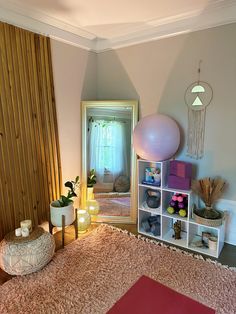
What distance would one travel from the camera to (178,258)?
213 centimetres

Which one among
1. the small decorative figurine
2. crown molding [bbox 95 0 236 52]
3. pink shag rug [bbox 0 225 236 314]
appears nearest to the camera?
pink shag rug [bbox 0 225 236 314]

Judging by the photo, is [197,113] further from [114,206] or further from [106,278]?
[106,278]

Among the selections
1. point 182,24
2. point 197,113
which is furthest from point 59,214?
point 182,24

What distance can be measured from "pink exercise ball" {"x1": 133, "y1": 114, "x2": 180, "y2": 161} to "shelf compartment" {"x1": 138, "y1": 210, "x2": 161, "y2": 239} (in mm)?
709

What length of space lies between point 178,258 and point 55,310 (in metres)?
1.12

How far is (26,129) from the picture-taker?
7.36ft

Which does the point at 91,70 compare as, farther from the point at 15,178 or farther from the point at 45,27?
the point at 15,178

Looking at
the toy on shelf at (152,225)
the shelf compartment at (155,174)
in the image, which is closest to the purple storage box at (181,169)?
the shelf compartment at (155,174)

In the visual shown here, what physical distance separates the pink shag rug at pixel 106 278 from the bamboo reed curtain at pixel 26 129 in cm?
58

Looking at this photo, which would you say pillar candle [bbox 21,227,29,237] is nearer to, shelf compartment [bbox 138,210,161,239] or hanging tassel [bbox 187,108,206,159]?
shelf compartment [bbox 138,210,161,239]

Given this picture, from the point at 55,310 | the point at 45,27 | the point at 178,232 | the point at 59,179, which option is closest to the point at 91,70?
the point at 45,27

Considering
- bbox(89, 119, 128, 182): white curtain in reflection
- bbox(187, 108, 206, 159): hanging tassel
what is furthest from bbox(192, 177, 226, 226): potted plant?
bbox(89, 119, 128, 182): white curtain in reflection

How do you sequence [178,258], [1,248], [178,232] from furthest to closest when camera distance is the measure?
[178,232] < [178,258] < [1,248]

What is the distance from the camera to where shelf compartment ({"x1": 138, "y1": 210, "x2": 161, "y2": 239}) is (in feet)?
8.29
